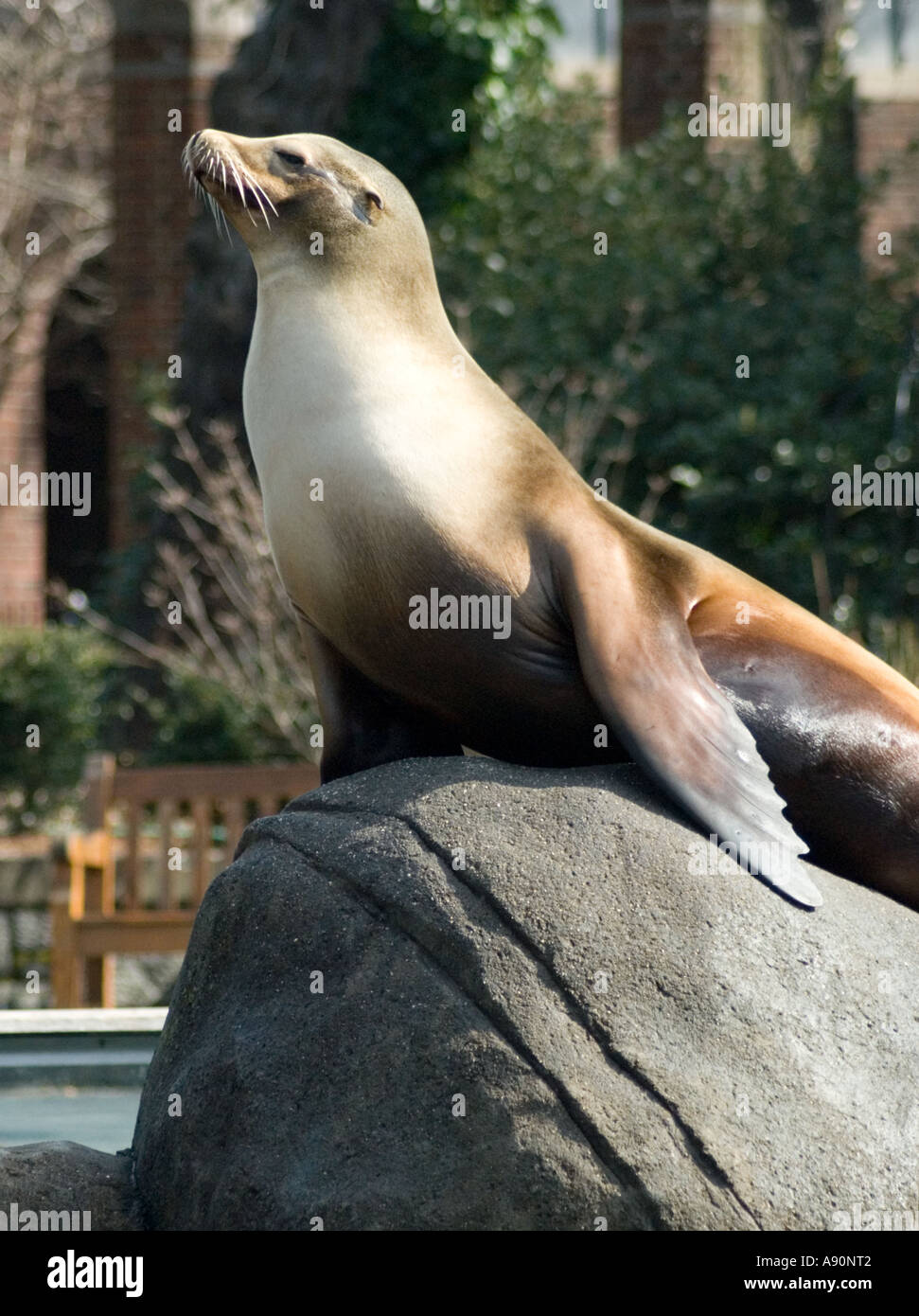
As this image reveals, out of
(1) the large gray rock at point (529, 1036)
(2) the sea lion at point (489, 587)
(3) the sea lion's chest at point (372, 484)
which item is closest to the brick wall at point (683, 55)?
(2) the sea lion at point (489, 587)

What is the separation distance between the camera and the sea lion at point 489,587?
358cm

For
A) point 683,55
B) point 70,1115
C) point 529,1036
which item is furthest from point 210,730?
point 683,55

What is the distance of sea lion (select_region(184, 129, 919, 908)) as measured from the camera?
358 cm

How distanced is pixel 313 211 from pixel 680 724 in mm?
1321

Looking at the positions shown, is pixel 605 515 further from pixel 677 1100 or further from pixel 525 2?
pixel 525 2

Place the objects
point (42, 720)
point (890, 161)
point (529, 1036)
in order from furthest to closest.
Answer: point (890, 161) < point (42, 720) < point (529, 1036)

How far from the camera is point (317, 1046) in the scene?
3.35 meters

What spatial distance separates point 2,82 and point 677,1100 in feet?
48.5

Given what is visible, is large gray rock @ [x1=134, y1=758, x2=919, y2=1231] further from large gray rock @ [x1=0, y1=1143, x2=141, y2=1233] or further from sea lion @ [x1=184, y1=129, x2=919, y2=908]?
sea lion @ [x1=184, y1=129, x2=919, y2=908]

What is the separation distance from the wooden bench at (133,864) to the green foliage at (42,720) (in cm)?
208

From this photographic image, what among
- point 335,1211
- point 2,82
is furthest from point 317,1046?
point 2,82

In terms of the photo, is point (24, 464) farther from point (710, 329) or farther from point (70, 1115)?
point (70, 1115)

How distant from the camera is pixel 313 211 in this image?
151 inches

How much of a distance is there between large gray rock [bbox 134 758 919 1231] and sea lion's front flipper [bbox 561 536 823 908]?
7 cm
